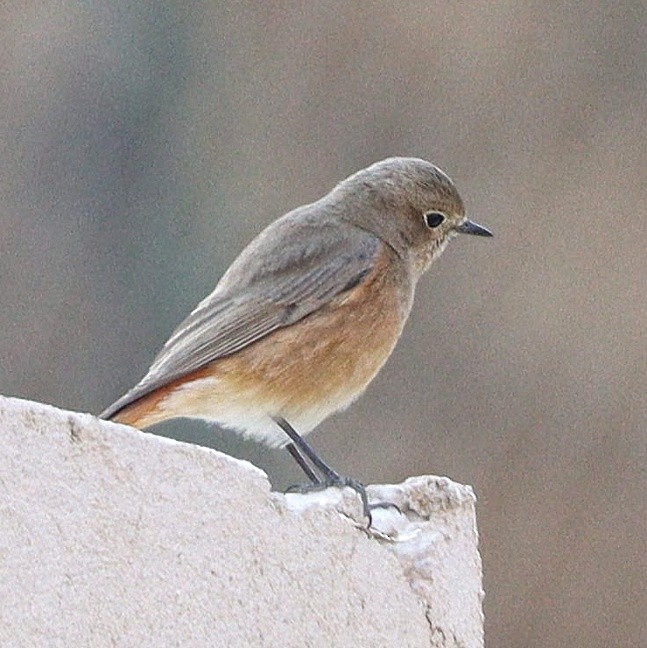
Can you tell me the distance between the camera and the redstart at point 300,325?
449 cm

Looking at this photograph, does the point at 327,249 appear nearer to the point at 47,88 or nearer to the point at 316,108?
the point at 316,108

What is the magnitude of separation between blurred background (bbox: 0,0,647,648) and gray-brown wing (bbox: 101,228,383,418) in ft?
9.02

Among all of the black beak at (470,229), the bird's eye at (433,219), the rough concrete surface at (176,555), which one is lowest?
the bird's eye at (433,219)

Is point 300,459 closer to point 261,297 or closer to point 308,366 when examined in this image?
point 308,366

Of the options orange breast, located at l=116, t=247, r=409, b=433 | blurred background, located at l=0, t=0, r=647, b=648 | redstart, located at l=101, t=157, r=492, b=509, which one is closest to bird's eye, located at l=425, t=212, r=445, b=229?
redstart, located at l=101, t=157, r=492, b=509

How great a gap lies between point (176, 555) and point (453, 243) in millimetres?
5836

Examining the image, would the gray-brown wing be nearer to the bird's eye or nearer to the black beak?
the bird's eye

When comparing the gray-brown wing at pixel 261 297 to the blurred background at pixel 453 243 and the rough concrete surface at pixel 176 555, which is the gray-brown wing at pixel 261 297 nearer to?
the rough concrete surface at pixel 176 555

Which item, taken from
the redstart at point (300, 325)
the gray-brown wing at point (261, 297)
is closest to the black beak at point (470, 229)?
the redstart at point (300, 325)

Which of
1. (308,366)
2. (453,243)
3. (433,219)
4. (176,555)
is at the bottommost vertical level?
(453,243)

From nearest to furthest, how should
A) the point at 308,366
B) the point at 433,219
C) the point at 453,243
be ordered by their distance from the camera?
the point at 308,366 < the point at 433,219 < the point at 453,243

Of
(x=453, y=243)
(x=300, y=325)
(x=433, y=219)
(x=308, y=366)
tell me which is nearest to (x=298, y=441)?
(x=308, y=366)

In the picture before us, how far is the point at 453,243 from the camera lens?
26.5ft

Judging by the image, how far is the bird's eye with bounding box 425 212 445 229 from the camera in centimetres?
532
